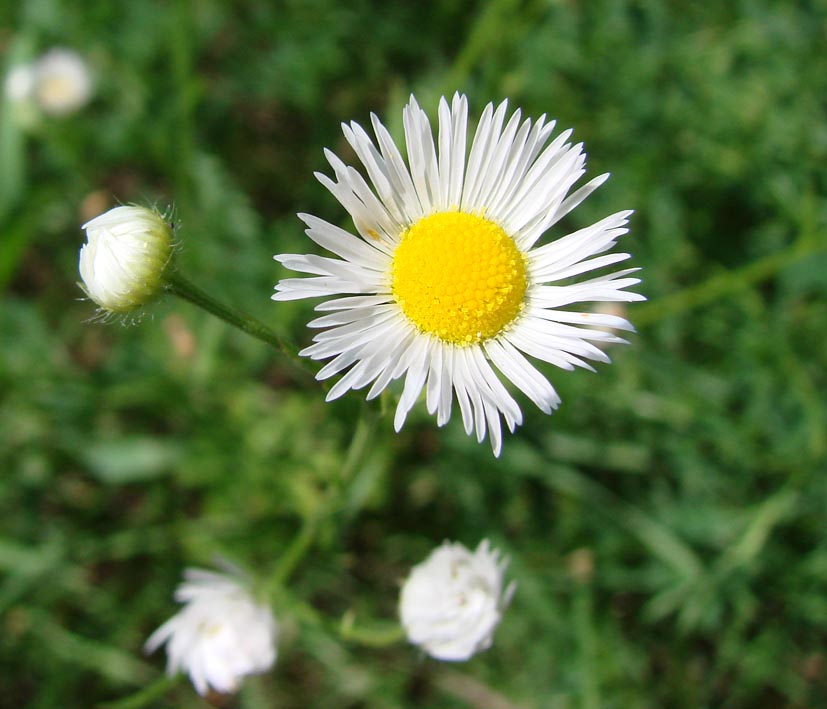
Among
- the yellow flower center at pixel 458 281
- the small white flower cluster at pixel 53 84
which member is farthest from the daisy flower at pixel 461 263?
the small white flower cluster at pixel 53 84

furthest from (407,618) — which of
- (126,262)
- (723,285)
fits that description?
(723,285)

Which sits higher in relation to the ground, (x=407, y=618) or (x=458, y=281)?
(x=458, y=281)

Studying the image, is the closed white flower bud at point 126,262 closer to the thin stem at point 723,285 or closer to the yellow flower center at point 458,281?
the yellow flower center at point 458,281

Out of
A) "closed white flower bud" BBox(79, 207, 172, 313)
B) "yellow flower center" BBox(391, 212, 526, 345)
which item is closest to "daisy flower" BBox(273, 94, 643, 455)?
"yellow flower center" BBox(391, 212, 526, 345)

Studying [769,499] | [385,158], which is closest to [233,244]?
[385,158]

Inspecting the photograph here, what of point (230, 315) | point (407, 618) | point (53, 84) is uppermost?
point (53, 84)

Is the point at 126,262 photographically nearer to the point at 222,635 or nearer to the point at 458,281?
the point at 458,281
